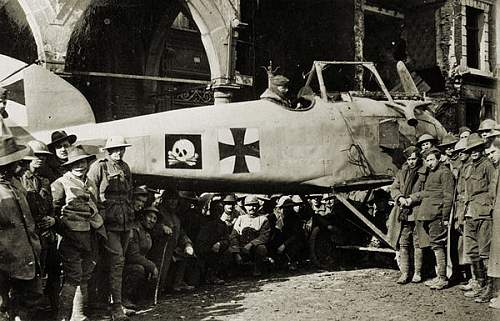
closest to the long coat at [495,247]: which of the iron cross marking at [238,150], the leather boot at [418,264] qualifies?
the leather boot at [418,264]

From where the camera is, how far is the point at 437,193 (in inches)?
328


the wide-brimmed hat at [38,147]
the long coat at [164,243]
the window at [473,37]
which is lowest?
the long coat at [164,243]

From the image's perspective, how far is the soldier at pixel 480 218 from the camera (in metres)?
7.46

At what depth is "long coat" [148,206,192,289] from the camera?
8.11 metres

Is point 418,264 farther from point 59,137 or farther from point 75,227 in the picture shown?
Answer: point 59,137

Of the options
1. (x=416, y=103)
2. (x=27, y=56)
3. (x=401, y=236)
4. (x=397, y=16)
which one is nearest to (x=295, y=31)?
(x=397, y=16)

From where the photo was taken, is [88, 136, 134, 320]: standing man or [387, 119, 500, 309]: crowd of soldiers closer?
[88, 136, 134, 320]: standing man

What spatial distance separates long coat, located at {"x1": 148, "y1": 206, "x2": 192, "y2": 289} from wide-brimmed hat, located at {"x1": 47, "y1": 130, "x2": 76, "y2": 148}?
1665 millimetres

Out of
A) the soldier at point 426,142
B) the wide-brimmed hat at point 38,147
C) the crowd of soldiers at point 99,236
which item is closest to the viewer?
the crowd of soldiers at point 99,236

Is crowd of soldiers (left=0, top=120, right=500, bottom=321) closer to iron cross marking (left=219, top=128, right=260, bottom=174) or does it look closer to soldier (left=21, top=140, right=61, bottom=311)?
soldier (left=21, top=140, right=61, bottom=311)

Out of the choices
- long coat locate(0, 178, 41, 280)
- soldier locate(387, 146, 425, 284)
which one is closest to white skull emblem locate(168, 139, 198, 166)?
long coat locate(0, 178, 41, 280)

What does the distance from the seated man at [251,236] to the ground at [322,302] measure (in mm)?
592

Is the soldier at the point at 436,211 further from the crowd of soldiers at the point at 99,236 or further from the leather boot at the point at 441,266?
the crowd of soldiers at the point at 99,236

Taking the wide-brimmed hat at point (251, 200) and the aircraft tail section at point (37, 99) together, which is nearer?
the aircraft tail section at point (37, 99)
